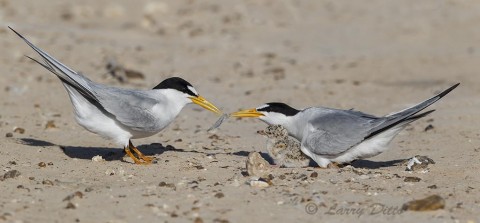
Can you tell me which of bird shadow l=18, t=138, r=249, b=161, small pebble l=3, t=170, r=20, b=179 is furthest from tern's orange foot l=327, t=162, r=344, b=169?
small pebble l=3, t=170, r=20, b=179

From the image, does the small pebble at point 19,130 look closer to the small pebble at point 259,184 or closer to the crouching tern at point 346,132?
the crouching tern at point 346,132

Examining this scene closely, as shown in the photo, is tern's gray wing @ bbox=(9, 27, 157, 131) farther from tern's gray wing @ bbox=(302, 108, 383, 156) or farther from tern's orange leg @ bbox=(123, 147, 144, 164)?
tern's gray wing @ bbox=(302, 108, 383, 156)

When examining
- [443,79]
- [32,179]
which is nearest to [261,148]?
[32,179]

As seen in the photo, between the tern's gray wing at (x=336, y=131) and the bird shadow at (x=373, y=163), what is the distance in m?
0.45

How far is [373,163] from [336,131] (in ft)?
2.29

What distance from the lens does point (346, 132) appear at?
671 cm

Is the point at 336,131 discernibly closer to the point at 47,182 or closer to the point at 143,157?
the point at 143,157

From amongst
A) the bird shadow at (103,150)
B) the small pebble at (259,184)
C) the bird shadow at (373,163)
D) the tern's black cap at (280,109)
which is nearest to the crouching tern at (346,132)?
the tern's black cap at (280,109)

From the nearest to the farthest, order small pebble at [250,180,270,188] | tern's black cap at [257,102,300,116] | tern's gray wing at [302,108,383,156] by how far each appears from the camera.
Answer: small pebble at [250,180,270,188]
tern's gray wing at [302,108,383,156]
tern's black cap at [257,102,300,116]

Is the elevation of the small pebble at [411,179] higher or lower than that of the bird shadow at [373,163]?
lower

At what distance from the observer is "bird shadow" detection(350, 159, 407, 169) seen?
7100mm

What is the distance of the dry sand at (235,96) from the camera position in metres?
5.59

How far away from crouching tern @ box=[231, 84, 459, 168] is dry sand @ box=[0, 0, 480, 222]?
7.3 inches

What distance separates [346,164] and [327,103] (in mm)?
3489
